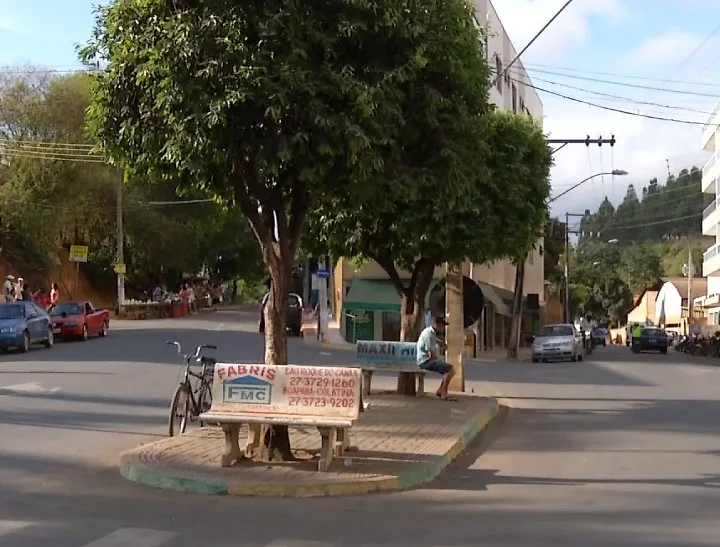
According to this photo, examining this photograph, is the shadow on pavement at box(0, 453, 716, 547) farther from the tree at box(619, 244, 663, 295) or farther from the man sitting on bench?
the tree at box(619, 244, 663, 295)

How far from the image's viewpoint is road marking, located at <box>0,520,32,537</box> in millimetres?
8219

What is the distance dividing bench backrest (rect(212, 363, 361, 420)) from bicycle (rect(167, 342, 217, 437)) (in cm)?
243

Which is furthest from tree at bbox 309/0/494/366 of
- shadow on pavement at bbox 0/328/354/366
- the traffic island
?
shadow on pavement at bbox 0/328/354/366

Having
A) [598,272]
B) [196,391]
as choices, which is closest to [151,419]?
[196,391]

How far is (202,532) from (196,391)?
600cm

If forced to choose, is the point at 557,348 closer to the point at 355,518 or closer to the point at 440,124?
the point at 440,124

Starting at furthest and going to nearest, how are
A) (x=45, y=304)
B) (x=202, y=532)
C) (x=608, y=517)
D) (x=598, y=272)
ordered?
(x=598, y=272), (x=45, y=304), (x=608, y=517), (x=202, y=532)

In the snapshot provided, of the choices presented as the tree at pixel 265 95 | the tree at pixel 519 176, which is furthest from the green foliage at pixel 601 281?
the tree at pixel 265 95

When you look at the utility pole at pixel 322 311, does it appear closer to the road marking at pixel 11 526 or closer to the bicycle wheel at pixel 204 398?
the bicycle wheel at pixel 204 398

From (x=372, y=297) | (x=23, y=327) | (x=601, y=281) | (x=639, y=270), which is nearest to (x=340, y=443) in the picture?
(x=23, y=327)

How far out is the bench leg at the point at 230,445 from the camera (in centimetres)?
1096

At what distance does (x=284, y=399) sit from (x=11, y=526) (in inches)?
136

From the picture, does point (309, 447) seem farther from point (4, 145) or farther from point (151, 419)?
point (4, 145)

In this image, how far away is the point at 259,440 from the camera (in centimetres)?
1175
